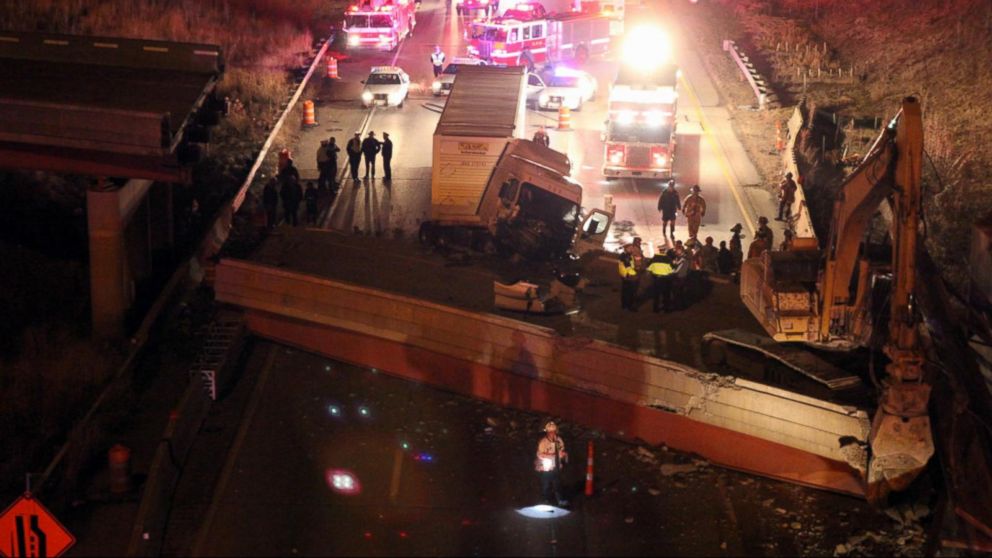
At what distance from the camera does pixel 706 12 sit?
206 feet

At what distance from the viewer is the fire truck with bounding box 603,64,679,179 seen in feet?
116

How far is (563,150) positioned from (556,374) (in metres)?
17.1

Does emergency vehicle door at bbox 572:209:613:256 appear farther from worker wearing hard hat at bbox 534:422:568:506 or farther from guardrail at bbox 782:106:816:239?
worker wearing hard hat at bbox 534:422:568:506

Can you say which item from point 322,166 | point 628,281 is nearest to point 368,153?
point 322,166

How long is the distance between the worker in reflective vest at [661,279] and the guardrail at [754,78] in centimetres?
2030

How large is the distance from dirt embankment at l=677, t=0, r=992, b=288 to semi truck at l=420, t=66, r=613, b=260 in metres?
7.95

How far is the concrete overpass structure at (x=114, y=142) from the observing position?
25312mm

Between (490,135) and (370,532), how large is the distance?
42.7ft

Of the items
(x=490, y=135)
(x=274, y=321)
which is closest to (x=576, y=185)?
(x=490, y=135)

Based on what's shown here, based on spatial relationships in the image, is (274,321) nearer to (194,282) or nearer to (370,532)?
(194,282)

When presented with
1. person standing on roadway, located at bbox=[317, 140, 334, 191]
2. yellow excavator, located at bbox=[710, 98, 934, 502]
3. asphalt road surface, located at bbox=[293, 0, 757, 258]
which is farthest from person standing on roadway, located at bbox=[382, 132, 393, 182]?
yellow excavator, located at bbox=[710, 98, 934, 502]

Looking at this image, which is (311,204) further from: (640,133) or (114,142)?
(640,133)

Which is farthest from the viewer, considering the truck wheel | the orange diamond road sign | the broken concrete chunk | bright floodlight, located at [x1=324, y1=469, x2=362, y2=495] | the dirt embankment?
the truck wheel

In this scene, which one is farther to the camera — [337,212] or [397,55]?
[397,55]
